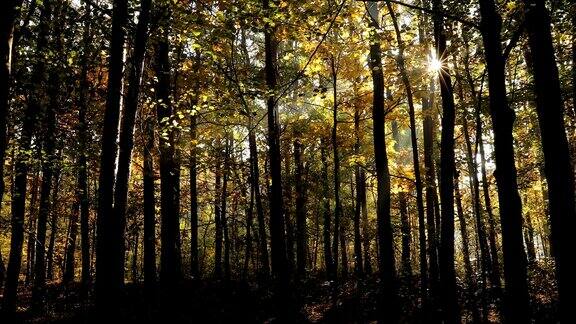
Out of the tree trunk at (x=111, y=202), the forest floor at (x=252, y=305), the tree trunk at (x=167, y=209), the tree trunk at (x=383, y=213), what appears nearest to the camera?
the tree trunk at (x=111, y=202)

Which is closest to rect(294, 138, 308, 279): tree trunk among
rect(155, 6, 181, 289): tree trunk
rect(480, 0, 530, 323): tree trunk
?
rect(155, 6, 181, 289): tree trunk

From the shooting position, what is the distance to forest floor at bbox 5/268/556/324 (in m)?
11.3

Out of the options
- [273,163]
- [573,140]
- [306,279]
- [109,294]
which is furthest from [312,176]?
[109,294]

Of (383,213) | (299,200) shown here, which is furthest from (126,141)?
(299,200)

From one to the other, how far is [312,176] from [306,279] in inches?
186

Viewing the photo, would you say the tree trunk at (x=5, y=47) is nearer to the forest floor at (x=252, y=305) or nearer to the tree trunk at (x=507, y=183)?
Answer: the tree trunk at (x=507, y=183)

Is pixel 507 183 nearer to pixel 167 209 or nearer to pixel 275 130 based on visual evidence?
pixel 275 130

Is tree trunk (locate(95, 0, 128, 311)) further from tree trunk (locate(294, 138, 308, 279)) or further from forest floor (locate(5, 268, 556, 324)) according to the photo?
tree trunk (locate(294, 138, 308, 279))

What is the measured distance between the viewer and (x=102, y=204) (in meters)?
6.92

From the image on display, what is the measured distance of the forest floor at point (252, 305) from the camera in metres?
11.3

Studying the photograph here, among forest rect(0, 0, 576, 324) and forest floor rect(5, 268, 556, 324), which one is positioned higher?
forest rect(0, 0, 576, 324)

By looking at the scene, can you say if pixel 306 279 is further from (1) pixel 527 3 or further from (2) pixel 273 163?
(1) pixel 527 3

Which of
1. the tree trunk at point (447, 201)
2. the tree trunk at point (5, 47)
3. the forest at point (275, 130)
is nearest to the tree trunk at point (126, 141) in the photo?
the forest at point (275, 130)

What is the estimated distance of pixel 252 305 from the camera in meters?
13.4
